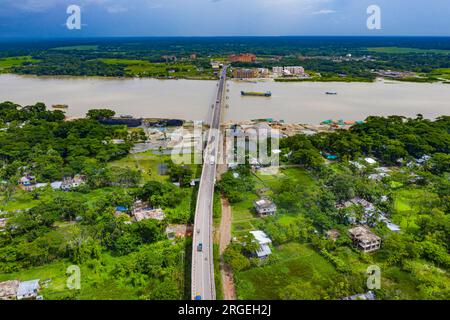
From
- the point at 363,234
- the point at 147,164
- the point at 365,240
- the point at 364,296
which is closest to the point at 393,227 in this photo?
the point at 363,234

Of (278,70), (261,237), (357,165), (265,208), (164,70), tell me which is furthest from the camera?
(164,70)

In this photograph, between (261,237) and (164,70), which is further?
(164,70)

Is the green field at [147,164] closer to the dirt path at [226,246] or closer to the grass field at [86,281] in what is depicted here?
the dirt path at [226,246]

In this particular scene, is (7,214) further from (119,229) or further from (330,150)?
(330,150)

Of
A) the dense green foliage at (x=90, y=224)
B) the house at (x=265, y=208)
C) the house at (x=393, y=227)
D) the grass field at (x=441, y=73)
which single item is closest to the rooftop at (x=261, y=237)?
the house at (x=265, y=208)
